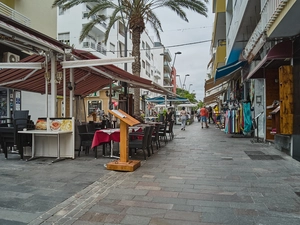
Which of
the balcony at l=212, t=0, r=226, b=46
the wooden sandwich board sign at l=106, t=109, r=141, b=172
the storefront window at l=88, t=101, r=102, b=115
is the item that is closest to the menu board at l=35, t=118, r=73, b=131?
the wooden sandwich board sign at l=106, t=109, r=141, b=172

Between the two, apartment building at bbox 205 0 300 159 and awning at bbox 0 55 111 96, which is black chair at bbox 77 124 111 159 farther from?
apartment building at bbox 205 0 300 159

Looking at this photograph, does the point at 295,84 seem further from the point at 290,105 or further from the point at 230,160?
the point at 230,160

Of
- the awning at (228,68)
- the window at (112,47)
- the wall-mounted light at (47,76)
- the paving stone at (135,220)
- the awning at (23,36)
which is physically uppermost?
the window at (112,47)

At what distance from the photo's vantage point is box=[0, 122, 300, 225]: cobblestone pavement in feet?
11.5

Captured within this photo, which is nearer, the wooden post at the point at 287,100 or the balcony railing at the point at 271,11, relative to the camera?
the balcony railing at the point at 271,11

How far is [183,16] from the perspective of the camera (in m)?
15.4

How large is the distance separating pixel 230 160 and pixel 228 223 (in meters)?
4.22

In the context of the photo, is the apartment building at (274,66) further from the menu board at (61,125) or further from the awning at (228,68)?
the menu board at (61,125)

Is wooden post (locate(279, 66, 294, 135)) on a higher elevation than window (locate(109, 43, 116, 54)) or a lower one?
lower

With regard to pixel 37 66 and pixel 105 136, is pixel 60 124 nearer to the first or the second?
pixel 105 136

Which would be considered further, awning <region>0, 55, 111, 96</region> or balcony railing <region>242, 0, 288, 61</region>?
awning <region>0, 55, 111, 96</region>

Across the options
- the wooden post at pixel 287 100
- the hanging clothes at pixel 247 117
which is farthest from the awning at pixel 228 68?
the wooden post at pixel 287 100

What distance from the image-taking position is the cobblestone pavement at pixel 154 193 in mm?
3507

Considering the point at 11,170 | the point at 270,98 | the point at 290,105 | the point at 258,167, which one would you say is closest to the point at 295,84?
the point at 290,105
